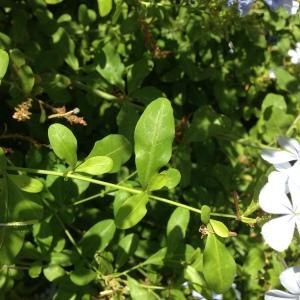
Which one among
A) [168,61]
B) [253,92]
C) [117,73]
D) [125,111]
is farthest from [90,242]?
[253,92]

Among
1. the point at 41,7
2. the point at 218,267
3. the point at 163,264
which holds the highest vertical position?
the point at 41,7

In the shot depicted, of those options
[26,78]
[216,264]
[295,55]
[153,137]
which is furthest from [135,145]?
[295,55]

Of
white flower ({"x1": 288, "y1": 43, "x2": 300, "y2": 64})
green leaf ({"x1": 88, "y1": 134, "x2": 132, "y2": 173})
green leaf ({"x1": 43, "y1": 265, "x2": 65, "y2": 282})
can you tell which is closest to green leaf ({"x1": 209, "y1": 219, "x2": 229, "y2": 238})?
green leaf ({"x1": 88, "y1": 134, "x2": 132, "y2": 173})

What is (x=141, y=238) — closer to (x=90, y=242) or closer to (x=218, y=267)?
(x=90, y=242)

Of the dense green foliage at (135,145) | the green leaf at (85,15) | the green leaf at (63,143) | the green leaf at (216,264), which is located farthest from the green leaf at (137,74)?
the green leaf at (216,264)

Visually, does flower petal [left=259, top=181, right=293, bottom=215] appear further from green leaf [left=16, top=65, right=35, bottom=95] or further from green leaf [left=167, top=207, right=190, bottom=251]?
green leaf [left=16, top=65, right=35, bottom=95]

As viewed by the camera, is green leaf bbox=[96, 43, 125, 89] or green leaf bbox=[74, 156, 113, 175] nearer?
green leaf bbox=[74, 156, 113, 175]

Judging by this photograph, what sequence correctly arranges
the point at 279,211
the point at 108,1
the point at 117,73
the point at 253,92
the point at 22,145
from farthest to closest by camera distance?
1. the point at 253,92
2. the point at 22,145
3. the point at 117,73
4. the point at 108,1
5. the point at 279,211
